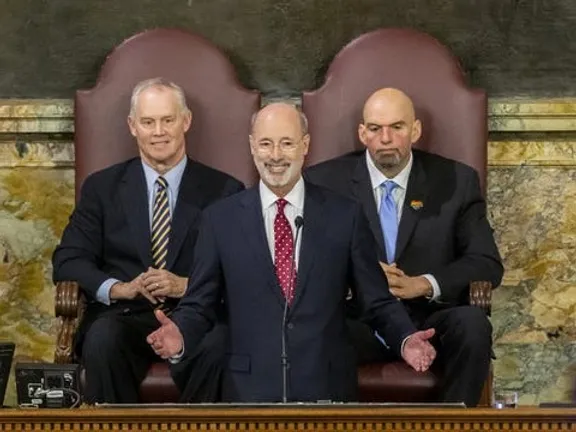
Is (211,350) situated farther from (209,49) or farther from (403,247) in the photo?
(209,49)

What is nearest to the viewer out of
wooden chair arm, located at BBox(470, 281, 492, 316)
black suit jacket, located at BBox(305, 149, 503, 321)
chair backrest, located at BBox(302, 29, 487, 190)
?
wooden chair arm, located at BBox(470, 281, 492, 316)

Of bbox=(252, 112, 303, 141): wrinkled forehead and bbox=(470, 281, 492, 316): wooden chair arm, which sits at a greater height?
bbox=(252, 112, 303, 141): wrinkled forehead

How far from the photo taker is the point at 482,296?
197 inches

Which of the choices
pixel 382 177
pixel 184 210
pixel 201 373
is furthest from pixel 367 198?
pixel 201 373

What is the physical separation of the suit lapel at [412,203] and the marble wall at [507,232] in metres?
0.56

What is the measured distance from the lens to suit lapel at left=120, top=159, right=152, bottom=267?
206 inches

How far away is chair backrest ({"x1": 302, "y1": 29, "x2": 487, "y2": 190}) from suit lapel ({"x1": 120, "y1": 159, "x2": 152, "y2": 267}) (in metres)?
0.59

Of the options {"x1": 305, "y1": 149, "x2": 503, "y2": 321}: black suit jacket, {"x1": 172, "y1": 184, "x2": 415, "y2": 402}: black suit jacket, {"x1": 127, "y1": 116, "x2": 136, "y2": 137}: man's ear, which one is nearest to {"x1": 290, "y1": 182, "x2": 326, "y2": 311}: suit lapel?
{"x1": 172, "y1": 184, "x2": 415, "y2": 402}: black suit jacket

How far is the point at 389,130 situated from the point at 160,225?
0.78 meters

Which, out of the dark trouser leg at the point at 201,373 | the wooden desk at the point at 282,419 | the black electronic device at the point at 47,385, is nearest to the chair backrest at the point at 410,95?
the dark trouser leg at the point at 201,373

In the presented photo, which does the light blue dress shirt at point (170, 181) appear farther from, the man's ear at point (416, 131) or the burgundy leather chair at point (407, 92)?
the man's ear at point (416, 131)

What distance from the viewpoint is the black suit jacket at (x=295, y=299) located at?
4.65 meters

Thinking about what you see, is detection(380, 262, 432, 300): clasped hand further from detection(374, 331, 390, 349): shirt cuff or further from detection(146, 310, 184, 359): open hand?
detection(146, 310, 184, 359): open hand

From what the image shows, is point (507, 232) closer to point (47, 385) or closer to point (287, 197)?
point (287, 197)
